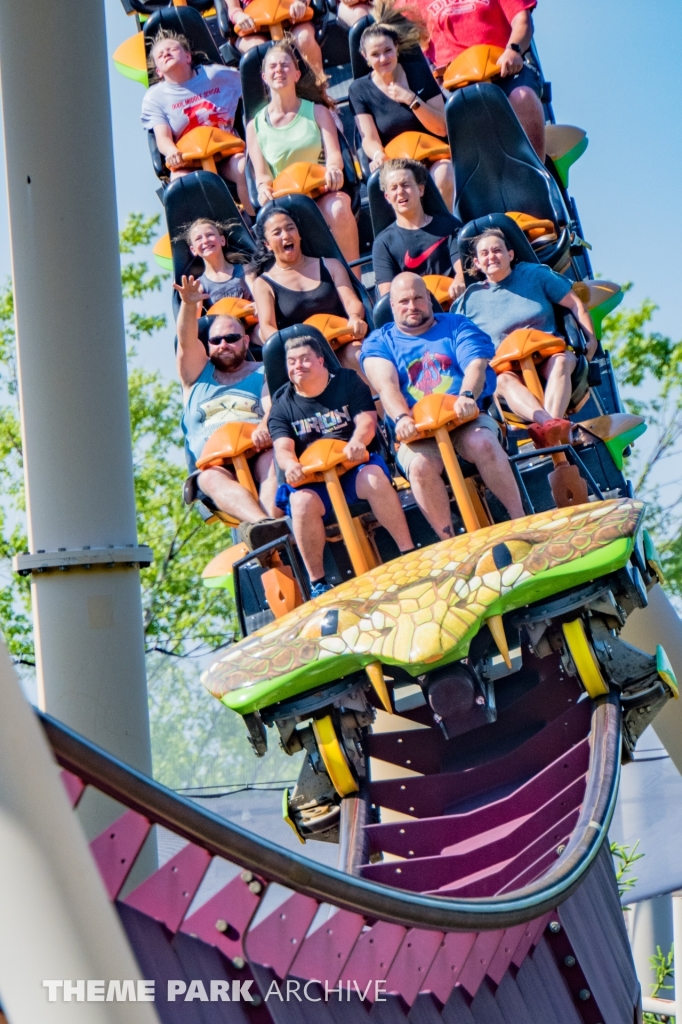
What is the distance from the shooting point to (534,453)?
4.44 meters

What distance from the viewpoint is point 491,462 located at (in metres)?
4.38

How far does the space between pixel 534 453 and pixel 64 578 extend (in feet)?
5.89

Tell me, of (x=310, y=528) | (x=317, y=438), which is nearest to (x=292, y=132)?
(x=317, y=438)

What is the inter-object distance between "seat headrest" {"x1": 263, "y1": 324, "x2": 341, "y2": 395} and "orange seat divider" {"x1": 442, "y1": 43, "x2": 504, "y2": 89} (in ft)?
4.73

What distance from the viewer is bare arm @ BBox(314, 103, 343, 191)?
5950mm

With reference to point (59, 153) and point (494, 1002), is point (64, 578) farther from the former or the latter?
point (494, 1002)

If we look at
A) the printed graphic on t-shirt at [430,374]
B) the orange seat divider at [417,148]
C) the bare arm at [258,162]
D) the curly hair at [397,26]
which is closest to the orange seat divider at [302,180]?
the bare arm at [258,162]

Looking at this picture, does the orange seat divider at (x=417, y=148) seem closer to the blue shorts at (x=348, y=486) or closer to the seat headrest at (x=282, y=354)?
the seat headrest at (x=282, y=354)

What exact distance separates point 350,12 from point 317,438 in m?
2.99

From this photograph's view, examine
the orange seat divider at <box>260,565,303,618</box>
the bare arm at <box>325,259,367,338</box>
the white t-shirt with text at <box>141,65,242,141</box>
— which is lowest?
the orange seat divider at <box>260,565,303,618</box>

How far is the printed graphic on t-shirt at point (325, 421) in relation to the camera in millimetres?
4695

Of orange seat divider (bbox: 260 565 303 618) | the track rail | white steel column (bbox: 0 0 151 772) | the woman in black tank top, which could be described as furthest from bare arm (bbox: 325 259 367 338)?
the track rail

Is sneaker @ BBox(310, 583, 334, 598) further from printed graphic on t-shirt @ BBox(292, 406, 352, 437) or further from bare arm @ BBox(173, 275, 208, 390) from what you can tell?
bare arm @ BBox(173, 275, 208, 390)

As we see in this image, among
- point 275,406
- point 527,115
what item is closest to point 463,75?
point 527,115
